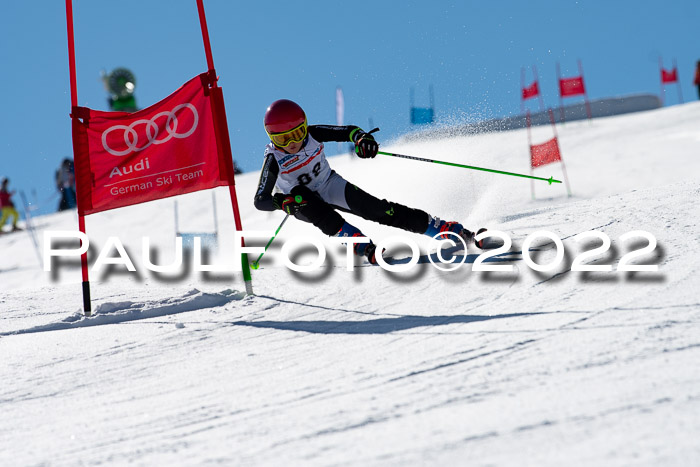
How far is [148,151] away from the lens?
5.14 meters

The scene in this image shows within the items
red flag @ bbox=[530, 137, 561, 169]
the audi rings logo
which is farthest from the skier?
red flag @ bbox=[530, 137, 561, 169]

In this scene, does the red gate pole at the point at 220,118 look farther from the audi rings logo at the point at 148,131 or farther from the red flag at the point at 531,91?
the red flag at the point at 531,91

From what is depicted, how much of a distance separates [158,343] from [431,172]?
6.20 meters

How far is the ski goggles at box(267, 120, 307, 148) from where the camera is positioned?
5273 millimetres

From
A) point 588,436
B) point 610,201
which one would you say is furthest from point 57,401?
point 610,201

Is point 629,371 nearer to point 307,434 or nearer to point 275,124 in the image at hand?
point 307,434

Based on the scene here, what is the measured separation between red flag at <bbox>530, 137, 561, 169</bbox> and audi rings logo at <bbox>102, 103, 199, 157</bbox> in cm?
749

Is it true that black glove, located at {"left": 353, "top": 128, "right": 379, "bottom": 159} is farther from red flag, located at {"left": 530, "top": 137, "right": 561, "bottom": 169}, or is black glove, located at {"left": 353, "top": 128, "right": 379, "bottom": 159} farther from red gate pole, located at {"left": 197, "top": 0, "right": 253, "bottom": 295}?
red flag, located at {"left": 530, "top": 137, "right": 561, "bottom": 169}

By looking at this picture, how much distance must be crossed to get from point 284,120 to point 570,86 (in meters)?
16.0

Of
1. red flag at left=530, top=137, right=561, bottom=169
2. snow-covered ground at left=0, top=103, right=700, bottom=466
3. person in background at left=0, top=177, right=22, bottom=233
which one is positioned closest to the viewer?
snow-covered ground at left=0, top=103, right=700, bottom=466

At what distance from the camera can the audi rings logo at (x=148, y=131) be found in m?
5.08

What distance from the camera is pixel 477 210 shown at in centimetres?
801

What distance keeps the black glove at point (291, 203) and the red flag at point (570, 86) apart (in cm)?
1578

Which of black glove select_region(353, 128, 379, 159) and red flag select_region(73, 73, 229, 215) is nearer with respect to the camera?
red flag select_region(73, 73, 229, 215)
